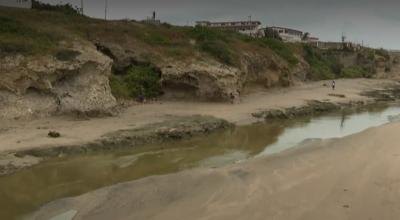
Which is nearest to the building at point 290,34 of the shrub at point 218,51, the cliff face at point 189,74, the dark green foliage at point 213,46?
the dark green foliage at point 213,46

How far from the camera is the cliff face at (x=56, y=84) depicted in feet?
87.4

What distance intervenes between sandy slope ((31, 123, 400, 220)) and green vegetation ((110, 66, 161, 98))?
59.1 feet

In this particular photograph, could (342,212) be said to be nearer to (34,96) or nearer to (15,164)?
(15,164)

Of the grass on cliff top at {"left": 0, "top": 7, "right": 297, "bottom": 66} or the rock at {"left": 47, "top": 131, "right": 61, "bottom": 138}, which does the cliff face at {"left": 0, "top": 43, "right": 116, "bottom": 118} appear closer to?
the grass on cliff top at {"left": 0, "top": 7, "right": 297, "bottom": 66}

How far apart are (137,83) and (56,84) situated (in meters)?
9.06

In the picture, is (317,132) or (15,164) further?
(317,132)

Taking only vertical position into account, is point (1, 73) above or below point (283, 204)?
above

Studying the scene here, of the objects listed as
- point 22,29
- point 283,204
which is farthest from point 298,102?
point 283,204

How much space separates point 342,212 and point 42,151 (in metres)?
12.2

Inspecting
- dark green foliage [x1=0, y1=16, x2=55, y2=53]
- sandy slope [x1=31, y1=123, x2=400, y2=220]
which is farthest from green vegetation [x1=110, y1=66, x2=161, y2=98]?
sandy slope [x1=31, y1=123, x2=400, y2=220]

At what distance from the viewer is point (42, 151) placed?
20609 mm

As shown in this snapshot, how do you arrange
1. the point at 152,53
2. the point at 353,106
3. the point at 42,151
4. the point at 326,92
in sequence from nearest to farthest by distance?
the point at 42,151 → the point at 152,53 → the point at 353,106 → the point at 326,92

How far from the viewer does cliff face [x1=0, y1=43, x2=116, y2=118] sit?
26641 millimetres

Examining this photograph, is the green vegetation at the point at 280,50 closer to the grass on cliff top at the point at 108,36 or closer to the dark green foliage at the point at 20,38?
the grass on cliff top at the point at 108,36
